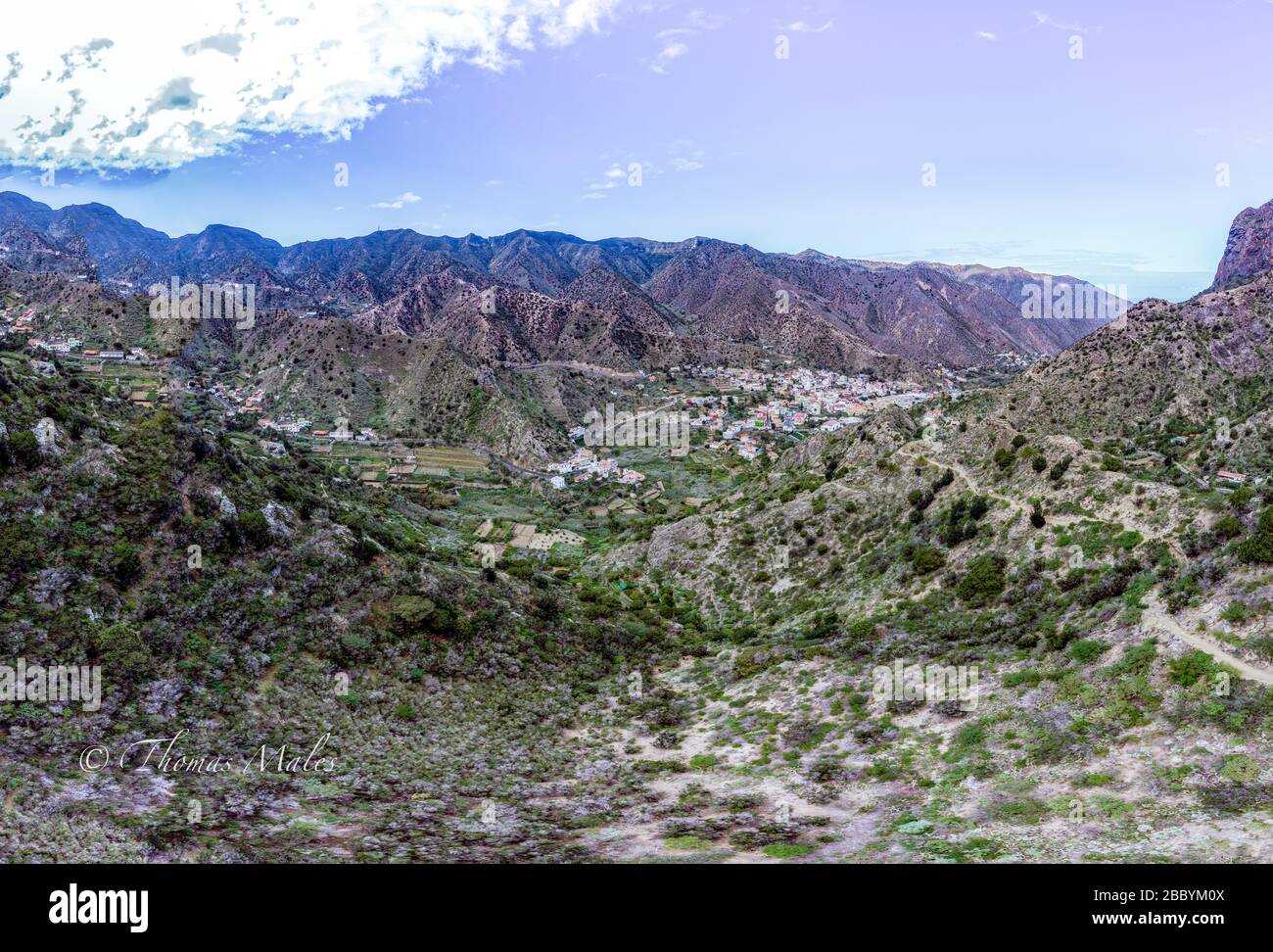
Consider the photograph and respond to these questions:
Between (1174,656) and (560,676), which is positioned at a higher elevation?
(1174,656)

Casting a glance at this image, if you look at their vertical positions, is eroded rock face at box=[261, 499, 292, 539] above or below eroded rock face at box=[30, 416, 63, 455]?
below

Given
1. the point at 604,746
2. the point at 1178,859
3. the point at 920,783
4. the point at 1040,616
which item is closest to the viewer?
the point at 1178,859

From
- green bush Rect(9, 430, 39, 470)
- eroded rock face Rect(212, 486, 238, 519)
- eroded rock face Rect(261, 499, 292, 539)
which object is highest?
green bush Rect(9, 430, 39, 470)

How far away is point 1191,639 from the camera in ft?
86.1

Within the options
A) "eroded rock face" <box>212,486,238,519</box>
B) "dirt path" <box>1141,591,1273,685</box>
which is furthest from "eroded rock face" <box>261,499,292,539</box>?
"dirt path" <box>1141,591,1273,685</box>

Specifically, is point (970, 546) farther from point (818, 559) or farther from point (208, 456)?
point (208, 456)

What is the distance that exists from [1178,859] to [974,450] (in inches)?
1851

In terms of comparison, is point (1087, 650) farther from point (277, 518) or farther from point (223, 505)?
point (223, 505)

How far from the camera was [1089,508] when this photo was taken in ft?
136

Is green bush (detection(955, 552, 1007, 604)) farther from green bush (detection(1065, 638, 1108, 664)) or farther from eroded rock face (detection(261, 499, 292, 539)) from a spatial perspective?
eroded rock face (detection(261, 499, 292, 539))

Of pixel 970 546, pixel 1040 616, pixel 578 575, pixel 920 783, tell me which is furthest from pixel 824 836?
pixel 578 575

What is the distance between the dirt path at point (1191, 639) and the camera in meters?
23.4

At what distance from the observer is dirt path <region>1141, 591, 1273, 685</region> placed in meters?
23.4

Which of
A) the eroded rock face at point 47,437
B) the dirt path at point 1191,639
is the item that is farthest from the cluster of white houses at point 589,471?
the dirt path at point 1191,639
